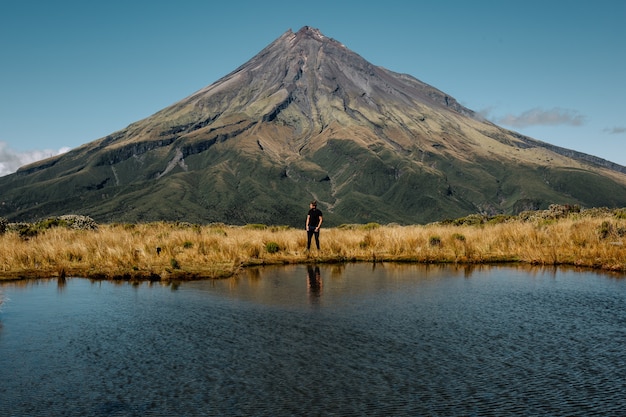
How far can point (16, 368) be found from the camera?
9.19 m

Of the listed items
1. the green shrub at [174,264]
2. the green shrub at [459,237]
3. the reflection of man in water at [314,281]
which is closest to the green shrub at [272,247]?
the reflection of man in water at [314,281]

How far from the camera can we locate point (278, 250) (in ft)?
84.7

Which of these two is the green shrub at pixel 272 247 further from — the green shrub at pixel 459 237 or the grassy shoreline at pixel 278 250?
the green shrub at pixel 459 237

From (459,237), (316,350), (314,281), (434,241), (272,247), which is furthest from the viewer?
(459,237)

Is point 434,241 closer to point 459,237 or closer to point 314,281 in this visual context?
point 459,237

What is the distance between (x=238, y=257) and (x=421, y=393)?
16037mm

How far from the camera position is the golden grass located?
66.8ft

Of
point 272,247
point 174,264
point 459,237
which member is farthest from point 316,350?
point 459,237

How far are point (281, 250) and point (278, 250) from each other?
150 mm

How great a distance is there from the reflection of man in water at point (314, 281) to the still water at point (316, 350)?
19 centimetres

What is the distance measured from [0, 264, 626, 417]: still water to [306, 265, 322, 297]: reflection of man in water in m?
0.19

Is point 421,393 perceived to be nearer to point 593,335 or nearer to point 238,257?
point 593,335

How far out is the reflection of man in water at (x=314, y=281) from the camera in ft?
53.4

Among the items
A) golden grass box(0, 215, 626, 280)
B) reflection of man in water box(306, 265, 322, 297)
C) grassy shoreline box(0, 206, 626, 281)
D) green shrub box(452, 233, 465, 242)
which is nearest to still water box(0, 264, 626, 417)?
reflection of man in water box(306, 265, 322, 297)
